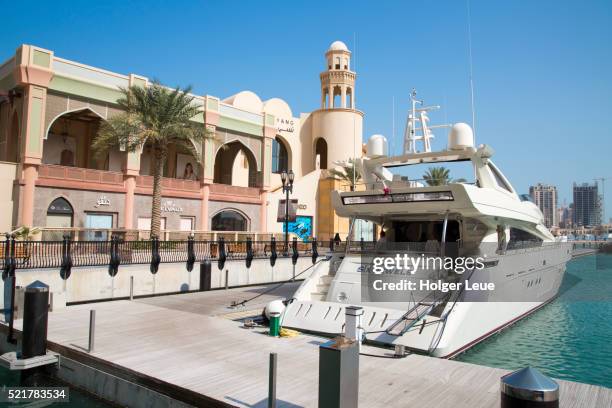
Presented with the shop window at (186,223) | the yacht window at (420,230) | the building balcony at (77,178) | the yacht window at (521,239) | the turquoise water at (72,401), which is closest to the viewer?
the turquoise water at (72,401)

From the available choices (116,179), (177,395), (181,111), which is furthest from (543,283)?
(116,179)

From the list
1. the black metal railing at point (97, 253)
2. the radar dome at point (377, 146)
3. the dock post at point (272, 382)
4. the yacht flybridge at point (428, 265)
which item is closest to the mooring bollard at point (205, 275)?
the black metal railing at point (97, 253)

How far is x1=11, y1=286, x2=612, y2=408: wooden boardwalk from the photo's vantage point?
6445 millimetres

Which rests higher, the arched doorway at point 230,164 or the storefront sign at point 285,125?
the storefront sign at point 285,125

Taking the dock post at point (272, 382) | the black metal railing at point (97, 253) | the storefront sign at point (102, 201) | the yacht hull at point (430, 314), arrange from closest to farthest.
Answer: the dock post at point (272, 382) < the yacht hull at point (430, 314) < the black metal railing at point (97, 253) < the storefront sign at point (102, 201)

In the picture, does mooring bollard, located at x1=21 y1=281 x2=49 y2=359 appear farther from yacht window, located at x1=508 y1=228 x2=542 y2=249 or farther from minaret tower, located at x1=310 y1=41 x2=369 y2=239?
minaret tower, located at x1=310 y1=41 x2=369 y2=239

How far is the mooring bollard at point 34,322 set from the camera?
340 inches

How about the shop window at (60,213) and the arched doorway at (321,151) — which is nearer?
the shop window at (60,213)

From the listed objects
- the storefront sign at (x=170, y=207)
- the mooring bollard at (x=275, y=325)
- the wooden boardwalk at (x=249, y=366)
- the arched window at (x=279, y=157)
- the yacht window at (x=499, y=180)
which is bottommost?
the wooden boardwalk at (x=249, y=366)

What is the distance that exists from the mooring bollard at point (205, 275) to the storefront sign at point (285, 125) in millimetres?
32024

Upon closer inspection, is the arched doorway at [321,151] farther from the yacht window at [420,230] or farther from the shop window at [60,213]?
the yacht window at [420,230]

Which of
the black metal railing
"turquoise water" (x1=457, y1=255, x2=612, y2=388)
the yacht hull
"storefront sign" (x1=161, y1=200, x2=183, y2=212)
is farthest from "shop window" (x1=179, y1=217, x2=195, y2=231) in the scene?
"turquoise water" (x1=457, y1=255, x2=612, y2=388)

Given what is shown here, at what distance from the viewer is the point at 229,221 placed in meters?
36.0

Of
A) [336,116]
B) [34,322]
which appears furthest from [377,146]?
[336,116]
